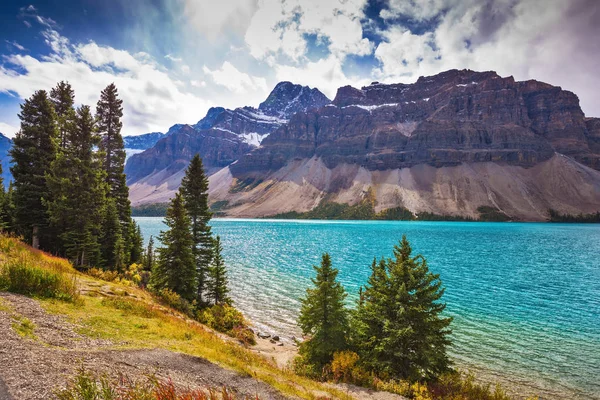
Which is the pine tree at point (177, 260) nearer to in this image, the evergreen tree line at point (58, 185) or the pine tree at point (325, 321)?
the evergreen tree line at point (58, 185)

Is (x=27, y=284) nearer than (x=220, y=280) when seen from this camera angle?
Yes

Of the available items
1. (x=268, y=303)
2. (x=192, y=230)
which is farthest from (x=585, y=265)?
(x=192, y=230)

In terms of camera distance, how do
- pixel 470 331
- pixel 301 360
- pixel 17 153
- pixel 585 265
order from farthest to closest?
pixel 585 265, pixel 17 153, pixel 470 331, pixel 301 360

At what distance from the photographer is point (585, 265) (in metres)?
63.5

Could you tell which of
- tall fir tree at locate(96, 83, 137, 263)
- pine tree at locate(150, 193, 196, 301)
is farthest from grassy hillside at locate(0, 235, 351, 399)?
tall fir tree at locate(96, 83, 137, 263)

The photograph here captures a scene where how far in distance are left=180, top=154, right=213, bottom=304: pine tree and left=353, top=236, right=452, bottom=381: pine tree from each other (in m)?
19.6

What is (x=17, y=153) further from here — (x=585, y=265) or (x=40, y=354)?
(x=585, y=265)

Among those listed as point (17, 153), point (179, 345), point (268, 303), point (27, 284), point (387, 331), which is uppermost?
point (17, 153)

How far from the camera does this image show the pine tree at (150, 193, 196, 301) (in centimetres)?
2919

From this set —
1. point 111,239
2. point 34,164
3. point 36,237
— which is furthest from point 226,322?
point 34,164

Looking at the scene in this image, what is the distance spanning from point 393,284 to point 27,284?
63.9 feet

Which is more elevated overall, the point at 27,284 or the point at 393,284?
the point at 27,284

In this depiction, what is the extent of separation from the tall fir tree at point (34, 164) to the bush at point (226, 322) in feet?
59.2

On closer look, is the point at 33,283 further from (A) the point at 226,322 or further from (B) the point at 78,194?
(B) the point at 78,194
